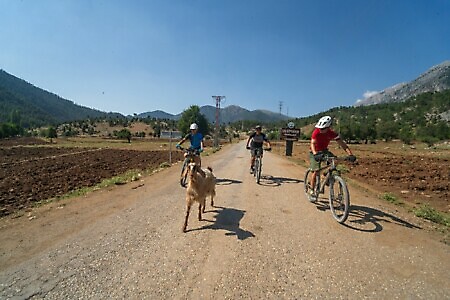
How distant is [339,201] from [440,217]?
300 cm

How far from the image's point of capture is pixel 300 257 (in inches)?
171

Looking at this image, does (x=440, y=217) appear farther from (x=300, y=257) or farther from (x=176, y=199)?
(x=176, y=199)

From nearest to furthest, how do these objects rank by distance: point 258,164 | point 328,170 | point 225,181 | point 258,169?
point 328,170 < point 258,169 < point 258,164 < point 225,181

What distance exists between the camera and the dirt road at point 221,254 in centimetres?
350

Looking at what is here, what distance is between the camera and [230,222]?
5902mm

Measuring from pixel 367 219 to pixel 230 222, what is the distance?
134 inches

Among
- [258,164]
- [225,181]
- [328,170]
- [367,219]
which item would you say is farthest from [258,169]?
[367,219]

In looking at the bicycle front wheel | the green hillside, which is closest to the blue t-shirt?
the bicycle front wheel

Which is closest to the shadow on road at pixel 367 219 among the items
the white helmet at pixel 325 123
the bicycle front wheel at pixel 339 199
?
the bicycle front wheel at pixel 339 199

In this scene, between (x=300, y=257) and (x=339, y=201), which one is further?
(x=339, y=201)

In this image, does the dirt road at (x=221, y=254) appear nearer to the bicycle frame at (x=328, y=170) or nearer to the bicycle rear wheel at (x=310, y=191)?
the bicycle rear wheel at (x=310, y=191)

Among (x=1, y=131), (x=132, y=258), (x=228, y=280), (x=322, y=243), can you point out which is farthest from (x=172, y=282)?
A: (x=1, y=131)

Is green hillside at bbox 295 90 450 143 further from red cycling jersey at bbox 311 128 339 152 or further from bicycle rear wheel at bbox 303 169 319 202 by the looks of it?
red cycling jersey at bbox 311 128 339 152

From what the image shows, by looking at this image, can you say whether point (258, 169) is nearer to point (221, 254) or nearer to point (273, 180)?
point (273, 180)
